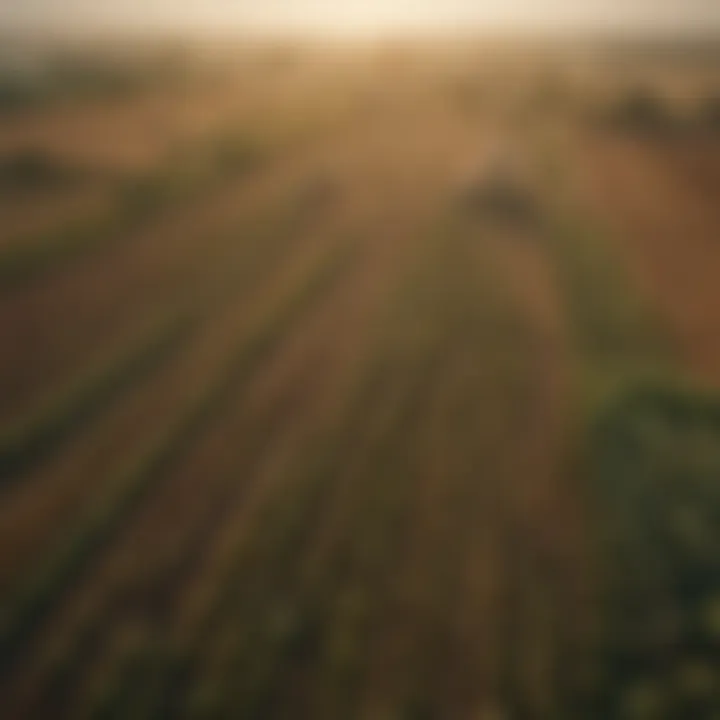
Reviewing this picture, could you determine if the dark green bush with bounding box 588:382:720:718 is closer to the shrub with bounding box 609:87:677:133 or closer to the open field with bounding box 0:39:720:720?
the open field with bounding box 0:39:720:720

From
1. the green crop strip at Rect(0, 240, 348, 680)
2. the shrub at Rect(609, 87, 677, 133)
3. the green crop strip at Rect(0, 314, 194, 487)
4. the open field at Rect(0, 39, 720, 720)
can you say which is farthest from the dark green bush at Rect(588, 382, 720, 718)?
the shrub at Rect(609, 87, 677, 133)

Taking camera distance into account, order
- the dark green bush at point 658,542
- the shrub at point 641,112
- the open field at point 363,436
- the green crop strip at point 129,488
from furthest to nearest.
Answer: the shrub at point 641,112 → the green crop strip at point 129,488 → the open field at point 363,436 → the dark green bush at point 658,542

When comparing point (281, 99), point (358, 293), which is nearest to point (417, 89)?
point (281, 99)

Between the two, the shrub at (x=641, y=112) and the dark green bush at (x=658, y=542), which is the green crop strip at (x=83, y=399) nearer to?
the dark green bush at (x=658, y=542)

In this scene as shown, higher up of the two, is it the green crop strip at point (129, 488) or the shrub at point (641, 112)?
the shrub at point (641, 112)

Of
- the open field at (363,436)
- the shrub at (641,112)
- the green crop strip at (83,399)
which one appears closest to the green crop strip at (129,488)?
the open field at (363,436)

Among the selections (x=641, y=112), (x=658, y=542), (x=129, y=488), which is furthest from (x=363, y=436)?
(x=641, y=112)

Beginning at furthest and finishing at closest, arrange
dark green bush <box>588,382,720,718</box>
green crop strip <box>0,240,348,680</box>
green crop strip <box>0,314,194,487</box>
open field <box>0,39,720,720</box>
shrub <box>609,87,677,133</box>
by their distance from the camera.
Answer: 1. shrub <box>609,87,677,133</box>
2. green crop strip <box>0,314,194,487</box>
3. green crop strip <box>0,240,348,680</box>
4. open field <box>0,39,720,720</box>
5. dark green bush <box>588,382,720,718</box>

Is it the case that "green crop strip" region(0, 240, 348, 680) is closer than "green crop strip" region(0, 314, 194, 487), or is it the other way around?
"green crop strip" region(0, 240, 348, 680)

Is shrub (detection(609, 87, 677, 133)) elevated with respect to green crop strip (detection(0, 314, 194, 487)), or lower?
elevated
